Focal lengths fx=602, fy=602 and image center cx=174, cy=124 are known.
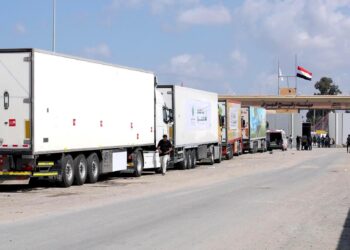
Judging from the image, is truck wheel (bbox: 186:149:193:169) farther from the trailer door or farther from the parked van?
the parked van

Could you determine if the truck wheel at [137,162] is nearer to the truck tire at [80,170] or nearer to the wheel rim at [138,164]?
the wheel rim at [138,164]

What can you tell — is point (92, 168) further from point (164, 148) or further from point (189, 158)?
point (189, 158)

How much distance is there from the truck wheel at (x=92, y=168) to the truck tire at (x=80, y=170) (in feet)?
1.25

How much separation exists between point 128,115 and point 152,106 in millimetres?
2683

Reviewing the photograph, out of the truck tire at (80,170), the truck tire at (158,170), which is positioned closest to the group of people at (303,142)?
the truck tire at (158,170)

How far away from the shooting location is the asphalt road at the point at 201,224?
952cm

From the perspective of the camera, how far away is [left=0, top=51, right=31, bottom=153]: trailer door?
1734cm

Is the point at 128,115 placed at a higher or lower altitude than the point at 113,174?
higher

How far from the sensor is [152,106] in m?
25.7

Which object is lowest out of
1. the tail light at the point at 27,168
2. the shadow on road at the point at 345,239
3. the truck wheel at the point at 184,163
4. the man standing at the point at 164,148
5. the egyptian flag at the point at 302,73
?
the shadow on road at the point at 345,239

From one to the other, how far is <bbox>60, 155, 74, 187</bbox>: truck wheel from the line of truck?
0.11 ft

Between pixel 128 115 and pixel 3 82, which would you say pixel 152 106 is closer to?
pixel 128 115

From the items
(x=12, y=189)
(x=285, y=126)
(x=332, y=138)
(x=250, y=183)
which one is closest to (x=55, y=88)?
(x=12, y=189)

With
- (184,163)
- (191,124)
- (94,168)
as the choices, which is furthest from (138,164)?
(191,124)
